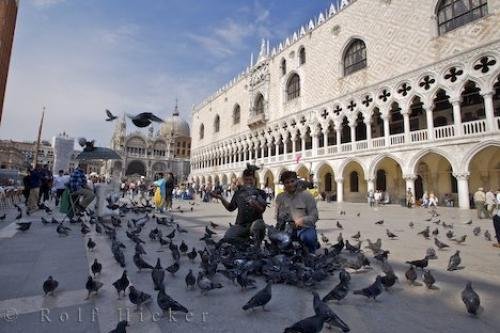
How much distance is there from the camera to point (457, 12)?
1530cm

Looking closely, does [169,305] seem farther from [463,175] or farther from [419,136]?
[419,136]

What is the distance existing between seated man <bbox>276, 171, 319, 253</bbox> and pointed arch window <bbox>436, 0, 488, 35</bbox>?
1752 centimetres

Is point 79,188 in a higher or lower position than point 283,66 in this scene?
lower

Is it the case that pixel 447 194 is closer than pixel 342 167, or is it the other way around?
pixel 447 194

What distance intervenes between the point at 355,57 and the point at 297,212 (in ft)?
67.0

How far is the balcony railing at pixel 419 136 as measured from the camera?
51.8 ft

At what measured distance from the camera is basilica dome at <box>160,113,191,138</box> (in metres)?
61.8

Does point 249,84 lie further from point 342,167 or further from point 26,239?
point 26,239

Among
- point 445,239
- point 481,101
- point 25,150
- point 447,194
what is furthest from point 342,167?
point 25,150

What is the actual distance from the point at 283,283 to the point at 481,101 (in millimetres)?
19869

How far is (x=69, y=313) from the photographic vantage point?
202 cm

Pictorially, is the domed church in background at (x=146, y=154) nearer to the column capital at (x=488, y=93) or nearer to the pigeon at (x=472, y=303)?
the column capital at (x=488, y=93)

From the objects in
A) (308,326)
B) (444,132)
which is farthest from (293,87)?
(308,326)

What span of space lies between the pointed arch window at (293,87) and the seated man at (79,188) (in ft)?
71.0
